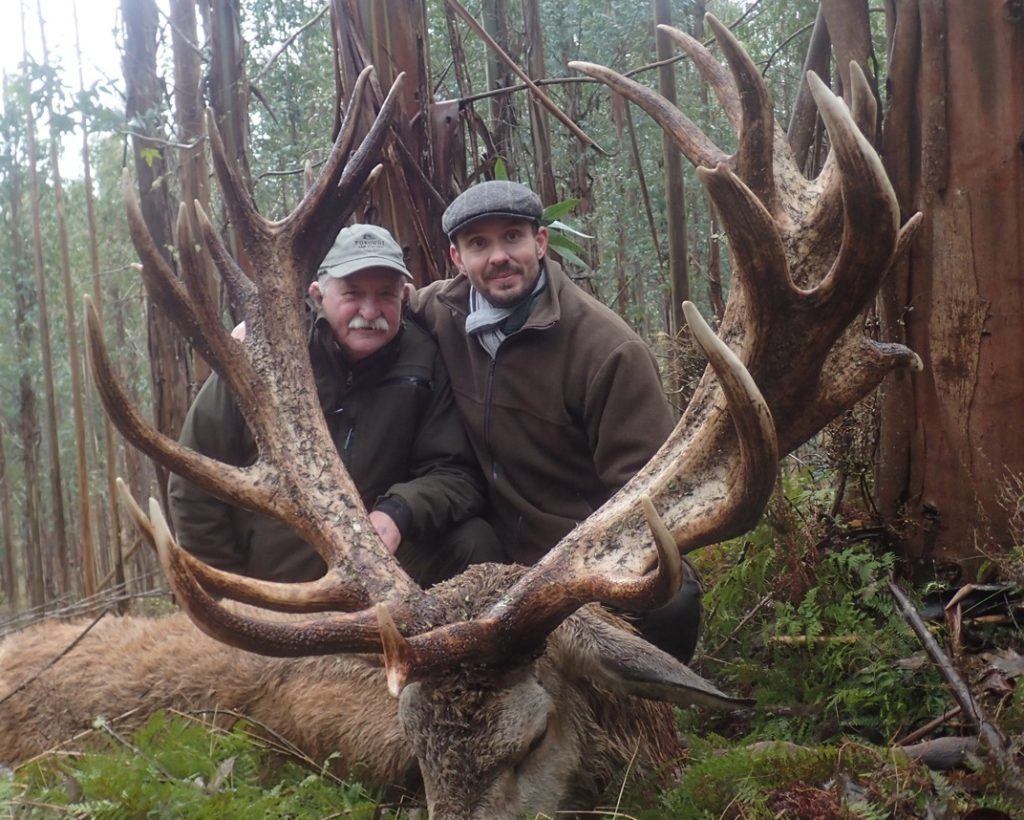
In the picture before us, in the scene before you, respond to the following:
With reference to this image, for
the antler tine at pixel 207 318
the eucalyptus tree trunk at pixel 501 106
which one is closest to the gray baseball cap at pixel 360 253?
the antler tine at pixel 207 318

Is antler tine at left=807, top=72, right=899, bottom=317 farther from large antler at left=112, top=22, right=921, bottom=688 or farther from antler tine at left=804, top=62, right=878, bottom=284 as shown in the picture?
antler tine at left=804, top=62, right=878, bottom=284

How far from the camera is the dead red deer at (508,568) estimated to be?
9.77 ft

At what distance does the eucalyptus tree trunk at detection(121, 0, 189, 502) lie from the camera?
770cm

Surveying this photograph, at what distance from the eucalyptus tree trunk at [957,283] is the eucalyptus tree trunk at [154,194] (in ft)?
16.8

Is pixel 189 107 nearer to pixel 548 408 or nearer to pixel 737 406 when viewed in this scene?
pixel 548 408

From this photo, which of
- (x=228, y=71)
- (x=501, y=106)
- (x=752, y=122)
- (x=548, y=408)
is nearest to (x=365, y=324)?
(x=548, y=408)

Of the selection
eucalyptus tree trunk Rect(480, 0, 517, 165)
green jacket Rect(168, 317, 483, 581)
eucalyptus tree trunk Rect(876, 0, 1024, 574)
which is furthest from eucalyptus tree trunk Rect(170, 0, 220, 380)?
eucalyptus tree trunk Rect(876, 0, 1024, 574)

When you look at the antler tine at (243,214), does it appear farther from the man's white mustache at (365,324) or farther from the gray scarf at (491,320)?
the gray scarf at (491,320)

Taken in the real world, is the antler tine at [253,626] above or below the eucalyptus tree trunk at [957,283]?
below

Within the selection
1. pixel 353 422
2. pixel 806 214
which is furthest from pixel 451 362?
pixel 806 214

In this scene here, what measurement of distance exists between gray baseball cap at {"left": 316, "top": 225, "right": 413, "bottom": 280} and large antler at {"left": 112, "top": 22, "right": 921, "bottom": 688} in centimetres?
165

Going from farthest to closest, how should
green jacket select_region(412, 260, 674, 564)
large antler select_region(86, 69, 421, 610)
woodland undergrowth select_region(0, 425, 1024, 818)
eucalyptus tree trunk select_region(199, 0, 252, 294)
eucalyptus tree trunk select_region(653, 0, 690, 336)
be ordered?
eucalyptus tree trunk select_region(653, 0, 690, 336), eucalyptus tree trunk select_region(199, 0, 252, 294), green jacket select_region(412, 260, 674, 564), large antler select_region(86, 69, 421, 610), woodland undergrowth select_region(0, 425, 1024, 818)

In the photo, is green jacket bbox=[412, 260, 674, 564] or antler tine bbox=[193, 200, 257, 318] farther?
green jacket bbox=[412, 260, 674, 564]

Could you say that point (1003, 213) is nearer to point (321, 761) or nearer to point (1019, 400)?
point (1019, 400)
